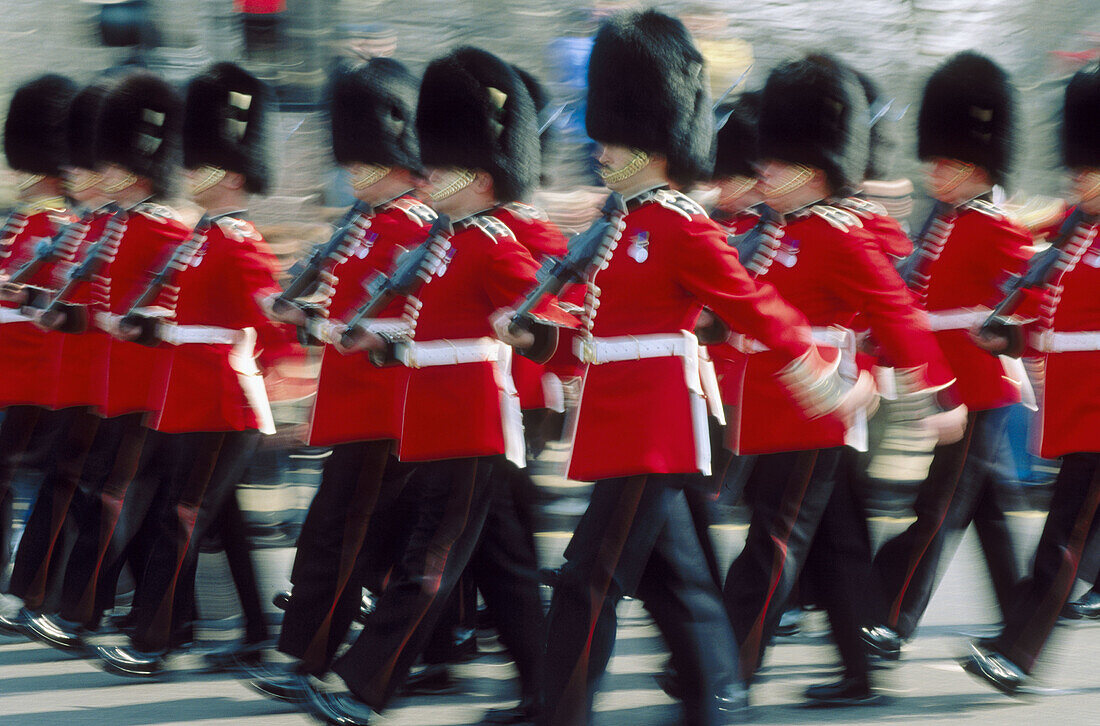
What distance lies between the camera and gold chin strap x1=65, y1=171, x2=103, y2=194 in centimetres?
549

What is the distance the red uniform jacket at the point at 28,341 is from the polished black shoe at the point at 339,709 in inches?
69.1

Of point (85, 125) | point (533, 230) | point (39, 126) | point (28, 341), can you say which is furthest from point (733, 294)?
point (39, 126)

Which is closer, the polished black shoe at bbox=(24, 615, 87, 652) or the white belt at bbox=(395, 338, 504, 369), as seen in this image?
the white belt at bbox=(395, 338, 504, 369)

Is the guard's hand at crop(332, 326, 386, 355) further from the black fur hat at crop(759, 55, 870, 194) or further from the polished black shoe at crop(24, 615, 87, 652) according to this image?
the polished black shoe at crop(24, 615, 87, 652)

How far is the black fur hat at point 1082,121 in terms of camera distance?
457 centimetres

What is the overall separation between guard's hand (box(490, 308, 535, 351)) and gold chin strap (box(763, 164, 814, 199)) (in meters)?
0.88

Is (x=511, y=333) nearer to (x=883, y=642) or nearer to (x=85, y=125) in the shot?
(x=883, y=642)

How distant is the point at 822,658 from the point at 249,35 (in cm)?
475

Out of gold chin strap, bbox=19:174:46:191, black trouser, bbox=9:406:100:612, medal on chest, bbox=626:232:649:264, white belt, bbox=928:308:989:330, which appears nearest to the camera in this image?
medal on chest, bbox=626:232:649:264

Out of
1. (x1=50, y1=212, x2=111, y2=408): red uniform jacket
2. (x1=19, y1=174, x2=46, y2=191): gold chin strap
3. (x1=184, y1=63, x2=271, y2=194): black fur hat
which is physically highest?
(x1=184, y1=63, x2=271, y2=194): black fur hat

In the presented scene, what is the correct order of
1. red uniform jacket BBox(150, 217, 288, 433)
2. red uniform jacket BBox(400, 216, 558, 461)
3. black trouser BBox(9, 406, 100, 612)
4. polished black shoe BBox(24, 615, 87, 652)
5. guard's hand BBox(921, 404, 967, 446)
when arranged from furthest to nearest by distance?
black trouser BBox(9, 406, 100, 612)
polished black shoe BBox(24, 615, 87, 652)
red uniform jacket BBox(150, 217, 288, 433)
red uniform jacket BBox(400, 216, 558, 461)
guard's hand BBox(921, 404, 967, 446)

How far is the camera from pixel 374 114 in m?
4.74

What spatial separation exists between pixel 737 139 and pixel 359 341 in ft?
6.76

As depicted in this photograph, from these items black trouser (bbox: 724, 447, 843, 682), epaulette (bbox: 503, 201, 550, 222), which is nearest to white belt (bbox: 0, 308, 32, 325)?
epaulette (bbox: 503, 201, 550, 222)
